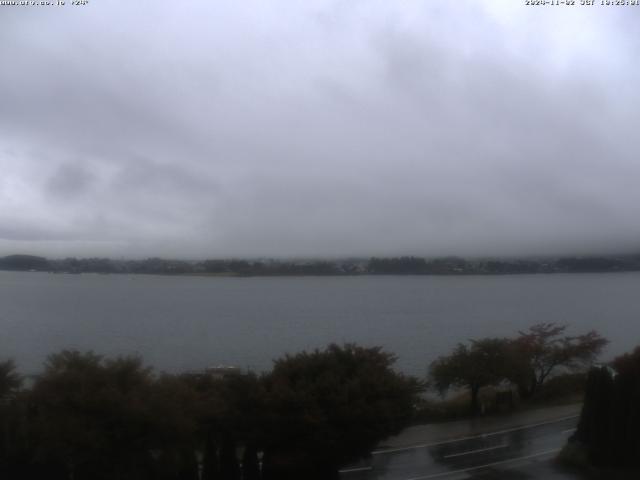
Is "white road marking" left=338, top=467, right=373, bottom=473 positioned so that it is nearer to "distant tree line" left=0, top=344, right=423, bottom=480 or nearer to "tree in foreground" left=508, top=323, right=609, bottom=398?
"distant tree line" left=0, top=344, right=423, bottom=480

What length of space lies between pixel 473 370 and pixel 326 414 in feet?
51.3

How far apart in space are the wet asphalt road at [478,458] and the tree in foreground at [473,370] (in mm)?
5812

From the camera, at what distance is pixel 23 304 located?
8750cm

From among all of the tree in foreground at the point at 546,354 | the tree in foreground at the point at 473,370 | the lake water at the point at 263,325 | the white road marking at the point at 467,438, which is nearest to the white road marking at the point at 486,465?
the white road marking at the point at 467,438

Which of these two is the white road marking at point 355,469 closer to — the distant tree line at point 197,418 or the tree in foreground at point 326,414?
the tree in foreground at point 326,414

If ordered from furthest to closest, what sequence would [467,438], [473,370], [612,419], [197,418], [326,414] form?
1. [473,370]
2. [467,438]
3. [612,419]
4. [326,414]
5. [197,418]

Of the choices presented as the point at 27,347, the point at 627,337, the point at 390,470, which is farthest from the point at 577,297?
the point at 390,470

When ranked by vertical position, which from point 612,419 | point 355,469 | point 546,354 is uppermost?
point 612,419

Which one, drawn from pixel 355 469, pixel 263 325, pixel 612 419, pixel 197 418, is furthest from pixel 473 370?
pixel 263 325

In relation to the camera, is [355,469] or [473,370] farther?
[473,370]

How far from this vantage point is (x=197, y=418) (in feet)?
53.6

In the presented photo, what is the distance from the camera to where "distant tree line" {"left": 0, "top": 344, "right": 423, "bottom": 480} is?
48.2ft

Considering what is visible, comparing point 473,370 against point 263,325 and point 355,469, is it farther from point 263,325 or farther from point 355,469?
point 263,325

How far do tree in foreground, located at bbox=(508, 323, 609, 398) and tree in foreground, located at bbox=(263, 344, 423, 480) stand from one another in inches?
635
